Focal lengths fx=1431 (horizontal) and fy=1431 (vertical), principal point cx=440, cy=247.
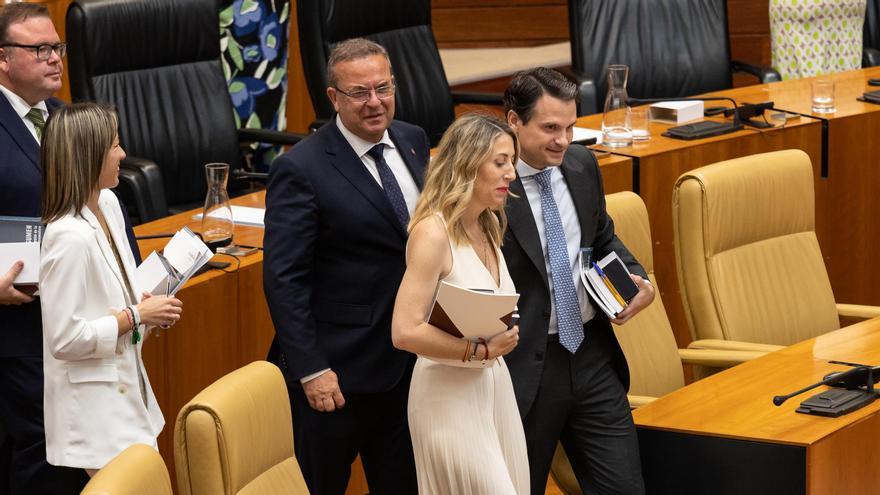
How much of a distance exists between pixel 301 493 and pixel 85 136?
759 millimetres

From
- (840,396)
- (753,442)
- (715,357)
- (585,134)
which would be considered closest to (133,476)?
(753,442)

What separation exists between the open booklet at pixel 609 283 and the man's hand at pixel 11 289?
1.14 meters

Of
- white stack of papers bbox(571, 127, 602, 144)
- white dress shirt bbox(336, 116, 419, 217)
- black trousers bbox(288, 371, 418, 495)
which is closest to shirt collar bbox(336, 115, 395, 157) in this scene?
white dress shirt bbox(336, 116, 419, 217)

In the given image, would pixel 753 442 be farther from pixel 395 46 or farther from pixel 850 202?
pixel 395 46

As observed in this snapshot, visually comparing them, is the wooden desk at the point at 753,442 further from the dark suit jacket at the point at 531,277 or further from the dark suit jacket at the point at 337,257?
the dark suit jacket at the point at 337,257

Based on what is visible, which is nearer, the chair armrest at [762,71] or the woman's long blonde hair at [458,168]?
the woman's long blonde hair at [458,168]

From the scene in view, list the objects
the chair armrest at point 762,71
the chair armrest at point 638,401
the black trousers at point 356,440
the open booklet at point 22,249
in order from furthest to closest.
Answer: the chair armrest at point 762,71 → the chair armrest at point 638,401 → the black trousers at point 356,440 → the open booklet at point 22,249

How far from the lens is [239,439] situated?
2.20 metres

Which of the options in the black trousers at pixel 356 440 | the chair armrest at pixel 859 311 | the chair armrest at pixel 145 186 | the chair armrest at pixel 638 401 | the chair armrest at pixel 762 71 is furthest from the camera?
the chair armrest at pixel 762 71

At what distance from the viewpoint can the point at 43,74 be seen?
9.80 ft

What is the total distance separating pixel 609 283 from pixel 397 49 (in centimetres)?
240

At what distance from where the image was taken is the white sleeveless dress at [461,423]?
2.69m

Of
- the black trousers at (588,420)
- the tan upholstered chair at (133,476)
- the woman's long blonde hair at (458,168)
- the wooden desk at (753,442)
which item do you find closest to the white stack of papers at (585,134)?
the wooden desk at (753,442)

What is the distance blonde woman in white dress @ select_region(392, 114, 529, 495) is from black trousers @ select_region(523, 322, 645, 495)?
0.84ft
